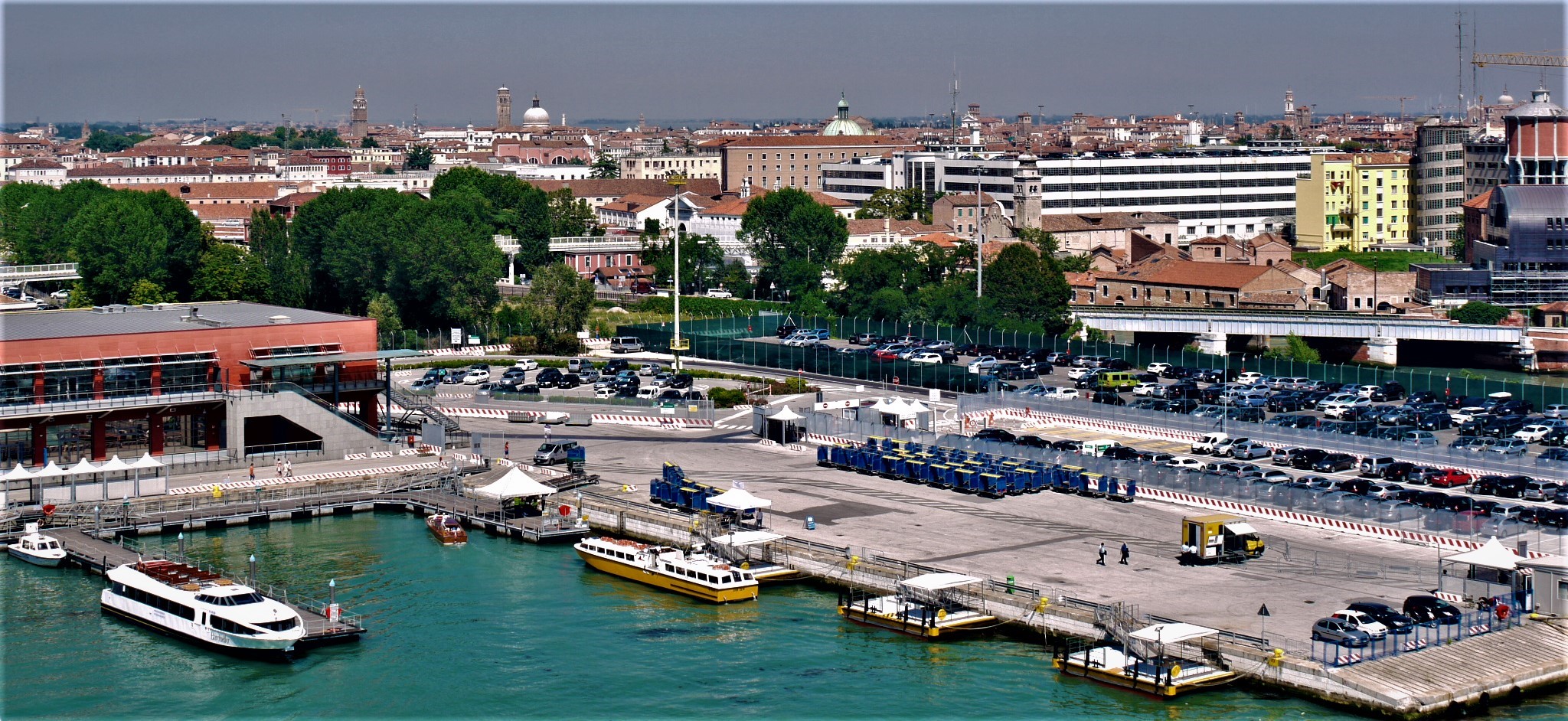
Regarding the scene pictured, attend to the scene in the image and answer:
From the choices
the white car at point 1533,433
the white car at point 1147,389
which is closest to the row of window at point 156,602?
the white car at point 1147,389

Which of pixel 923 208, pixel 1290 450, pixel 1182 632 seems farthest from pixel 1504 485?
pixel 923 208

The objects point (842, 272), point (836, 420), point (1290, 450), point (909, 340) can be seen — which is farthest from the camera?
point (842, 272)

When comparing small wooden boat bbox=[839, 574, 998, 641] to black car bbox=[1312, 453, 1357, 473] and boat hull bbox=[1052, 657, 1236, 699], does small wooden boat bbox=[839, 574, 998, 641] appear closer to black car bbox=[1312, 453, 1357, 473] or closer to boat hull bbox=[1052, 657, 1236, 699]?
boat hull bbox=[1052, 657, 1236, 699]

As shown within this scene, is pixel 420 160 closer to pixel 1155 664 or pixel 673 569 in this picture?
pixel 673 569

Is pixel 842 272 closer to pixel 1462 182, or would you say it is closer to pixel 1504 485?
pixel 1504 485

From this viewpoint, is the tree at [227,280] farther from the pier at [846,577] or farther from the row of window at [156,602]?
the row of window at [156,602]

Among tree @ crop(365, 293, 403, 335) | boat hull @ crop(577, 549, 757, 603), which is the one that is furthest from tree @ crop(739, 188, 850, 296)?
boat hull @ crop(577, 549, 757, 603)
